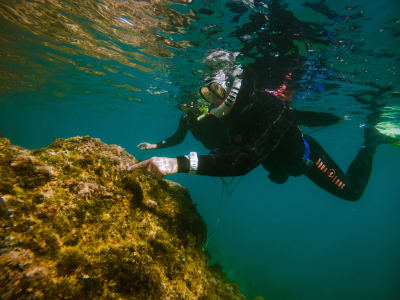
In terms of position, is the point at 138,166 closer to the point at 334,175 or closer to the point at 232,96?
the point at 232,96

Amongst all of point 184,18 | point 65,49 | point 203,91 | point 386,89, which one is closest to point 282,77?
point 184,18

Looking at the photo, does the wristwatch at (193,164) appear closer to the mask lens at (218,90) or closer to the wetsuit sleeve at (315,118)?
the mask lens at (218,90)

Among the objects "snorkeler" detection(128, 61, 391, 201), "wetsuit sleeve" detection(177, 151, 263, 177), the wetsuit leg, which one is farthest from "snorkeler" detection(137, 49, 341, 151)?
"wetsuit sleeve" detection(177, 151, 263, 177)

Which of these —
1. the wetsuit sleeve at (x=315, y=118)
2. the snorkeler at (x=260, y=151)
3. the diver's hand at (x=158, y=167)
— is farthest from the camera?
the wetsuit sleeve at (x=315, y=118)

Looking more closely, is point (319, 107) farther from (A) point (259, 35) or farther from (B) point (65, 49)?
(B) point (65, 49)

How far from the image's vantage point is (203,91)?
4625 mm

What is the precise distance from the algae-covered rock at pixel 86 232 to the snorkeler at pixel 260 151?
1.65 feet

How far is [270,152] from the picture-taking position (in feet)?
9.92

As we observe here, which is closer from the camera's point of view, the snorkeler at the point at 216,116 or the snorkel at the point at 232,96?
the snorkel at the point at 232,96

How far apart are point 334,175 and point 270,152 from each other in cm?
321

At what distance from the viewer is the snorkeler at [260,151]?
8.71 feet

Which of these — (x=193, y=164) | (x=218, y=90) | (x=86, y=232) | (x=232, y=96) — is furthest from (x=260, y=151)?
(x=86, y=232)

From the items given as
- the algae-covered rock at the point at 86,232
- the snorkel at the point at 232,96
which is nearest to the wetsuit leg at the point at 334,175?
the snorkel at the point at 232,96

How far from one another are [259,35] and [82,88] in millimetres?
25510
